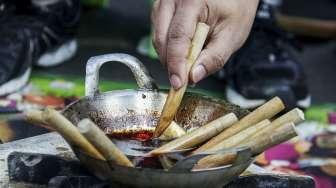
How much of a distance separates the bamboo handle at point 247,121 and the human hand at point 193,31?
11 cm

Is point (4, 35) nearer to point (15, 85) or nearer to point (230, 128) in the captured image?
point (15, 85)

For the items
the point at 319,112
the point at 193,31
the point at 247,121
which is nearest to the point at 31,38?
the point at 319,112

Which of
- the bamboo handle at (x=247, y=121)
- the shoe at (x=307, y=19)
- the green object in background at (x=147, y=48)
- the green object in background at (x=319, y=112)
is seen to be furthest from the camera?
the shoe at (x=307, y=19)

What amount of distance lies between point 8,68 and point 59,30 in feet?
1.03

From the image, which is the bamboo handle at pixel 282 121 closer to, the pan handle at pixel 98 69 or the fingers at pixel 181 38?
the fingers at pixel 181 38

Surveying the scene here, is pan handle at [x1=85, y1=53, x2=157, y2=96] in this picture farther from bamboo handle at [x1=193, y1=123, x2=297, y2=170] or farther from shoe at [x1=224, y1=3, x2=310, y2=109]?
shoe at [x1=224, y1=3, x2=310, y2=109]

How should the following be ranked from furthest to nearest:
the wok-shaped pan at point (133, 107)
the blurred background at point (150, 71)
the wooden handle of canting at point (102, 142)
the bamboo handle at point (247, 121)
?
the blurred background at point (150, 71), the wok-shaped pan at point (133, 107), the bamboo handle at point (247, 121), the wooden handle of canting at point (102, 142)

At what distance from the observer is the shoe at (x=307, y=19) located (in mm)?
2561

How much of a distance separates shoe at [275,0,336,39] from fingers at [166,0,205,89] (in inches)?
59.4

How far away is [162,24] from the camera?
3.65 feet

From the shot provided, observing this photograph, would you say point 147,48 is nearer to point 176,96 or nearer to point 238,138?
point 176,96

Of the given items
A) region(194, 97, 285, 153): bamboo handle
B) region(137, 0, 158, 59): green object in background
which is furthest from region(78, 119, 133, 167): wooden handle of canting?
region(137, 0, 158, 59): green object in background

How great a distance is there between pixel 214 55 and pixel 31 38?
1.08 meters

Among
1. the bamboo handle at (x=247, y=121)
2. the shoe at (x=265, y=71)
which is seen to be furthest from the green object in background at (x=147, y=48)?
the bamboo handle at (x=247, y=121)
